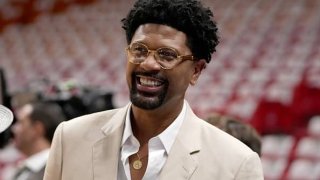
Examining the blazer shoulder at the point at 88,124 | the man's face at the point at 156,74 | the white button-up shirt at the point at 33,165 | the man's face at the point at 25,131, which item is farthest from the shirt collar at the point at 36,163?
the man's face at the point at 156,74

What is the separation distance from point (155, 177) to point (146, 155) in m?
0.05

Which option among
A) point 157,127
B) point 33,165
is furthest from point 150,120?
point 33,165

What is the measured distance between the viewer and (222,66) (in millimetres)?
6039

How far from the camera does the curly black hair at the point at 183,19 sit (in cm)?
126

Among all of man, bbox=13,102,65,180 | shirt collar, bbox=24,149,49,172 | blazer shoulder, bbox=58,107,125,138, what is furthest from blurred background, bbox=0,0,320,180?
blazer shoulder, bbox=58,107,125,138

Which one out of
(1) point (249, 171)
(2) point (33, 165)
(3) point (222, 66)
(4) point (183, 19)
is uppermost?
(4) point (183, 19)

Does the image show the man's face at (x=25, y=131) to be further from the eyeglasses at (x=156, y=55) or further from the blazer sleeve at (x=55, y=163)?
the eyeglasses at (x=156, y=55)

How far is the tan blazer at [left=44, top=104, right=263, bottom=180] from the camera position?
1.26 m

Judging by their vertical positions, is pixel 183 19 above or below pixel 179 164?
above

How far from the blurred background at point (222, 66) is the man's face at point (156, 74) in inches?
34.7

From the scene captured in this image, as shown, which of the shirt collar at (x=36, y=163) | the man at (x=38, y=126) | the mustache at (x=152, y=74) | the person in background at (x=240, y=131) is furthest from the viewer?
the man at (x=38, y=126)

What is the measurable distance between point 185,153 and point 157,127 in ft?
0.22

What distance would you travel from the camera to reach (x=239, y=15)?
725 cm

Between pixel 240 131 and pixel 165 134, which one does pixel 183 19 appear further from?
pixel 240 131
